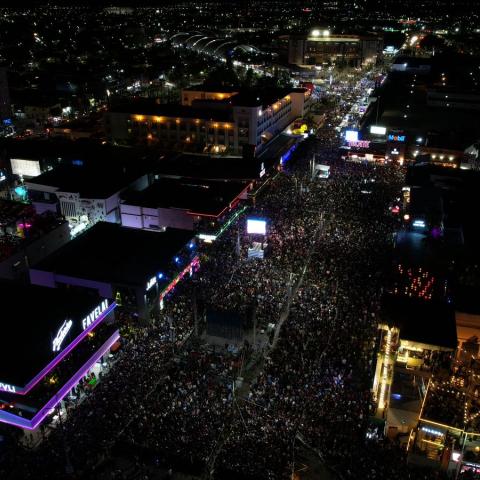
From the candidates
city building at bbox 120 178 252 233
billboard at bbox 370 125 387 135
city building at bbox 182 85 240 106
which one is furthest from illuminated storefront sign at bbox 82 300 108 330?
city building at bbox 182 85 240 106

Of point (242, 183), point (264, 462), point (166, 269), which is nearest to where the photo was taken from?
point (264, 462)

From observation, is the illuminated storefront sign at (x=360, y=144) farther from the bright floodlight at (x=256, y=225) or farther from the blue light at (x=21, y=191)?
the blue light at (x=21, y=191)

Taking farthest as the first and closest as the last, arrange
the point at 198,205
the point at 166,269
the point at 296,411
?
the point at 198,205, the point at 166,269, the point at 296,411

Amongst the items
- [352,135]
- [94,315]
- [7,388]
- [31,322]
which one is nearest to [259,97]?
[352,135]

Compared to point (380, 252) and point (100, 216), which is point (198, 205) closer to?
point (100, 216)

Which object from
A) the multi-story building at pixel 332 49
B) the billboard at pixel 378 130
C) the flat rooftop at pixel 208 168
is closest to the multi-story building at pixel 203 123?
the flat rooftop at pixel 208 168

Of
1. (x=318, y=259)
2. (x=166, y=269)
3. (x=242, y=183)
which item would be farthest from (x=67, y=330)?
(x=242, y=183)

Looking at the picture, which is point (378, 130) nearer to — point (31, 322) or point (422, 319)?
point (422, 319)
